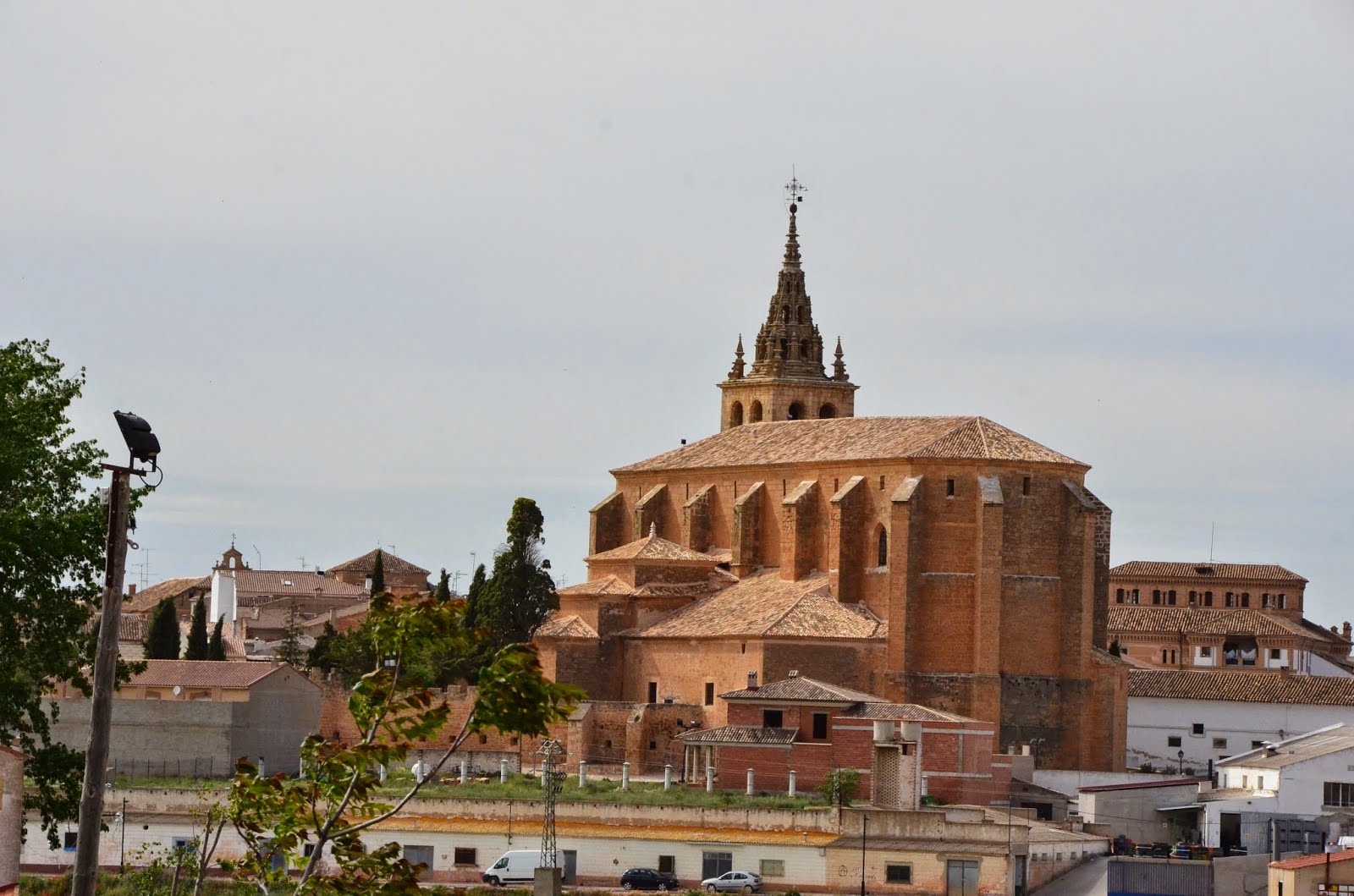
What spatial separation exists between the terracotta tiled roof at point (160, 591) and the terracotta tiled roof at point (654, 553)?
3408 centimetres

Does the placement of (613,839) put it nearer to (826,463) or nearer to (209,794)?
(209,794)

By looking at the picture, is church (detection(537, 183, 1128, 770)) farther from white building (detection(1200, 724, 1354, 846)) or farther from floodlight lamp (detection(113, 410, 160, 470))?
floodlight lamp (detection(113, 410, 160, 470))

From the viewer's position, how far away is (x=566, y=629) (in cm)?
6719

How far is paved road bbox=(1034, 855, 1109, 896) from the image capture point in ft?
172

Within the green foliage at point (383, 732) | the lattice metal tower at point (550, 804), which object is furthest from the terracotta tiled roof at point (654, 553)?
the green foliage at point (383, 732)

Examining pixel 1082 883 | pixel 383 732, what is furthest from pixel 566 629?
pixel 383 732

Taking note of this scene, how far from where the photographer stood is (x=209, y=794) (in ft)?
176

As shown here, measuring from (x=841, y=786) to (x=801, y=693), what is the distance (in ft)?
11.1

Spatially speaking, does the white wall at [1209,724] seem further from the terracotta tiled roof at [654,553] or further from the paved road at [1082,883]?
the paved road at [1082,883]

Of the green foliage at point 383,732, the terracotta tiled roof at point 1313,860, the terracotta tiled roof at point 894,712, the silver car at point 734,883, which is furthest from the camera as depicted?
the terracotta tiled roof at point 894,712

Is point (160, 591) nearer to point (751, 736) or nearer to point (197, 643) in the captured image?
point (197, 643)

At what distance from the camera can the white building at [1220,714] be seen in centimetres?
7381

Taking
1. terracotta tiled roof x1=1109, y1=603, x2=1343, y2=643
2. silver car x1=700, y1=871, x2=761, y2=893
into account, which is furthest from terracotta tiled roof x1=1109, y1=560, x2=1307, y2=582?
silver car x1=700, y1=871, x2=761, y2=893

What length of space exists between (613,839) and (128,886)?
1138cm
